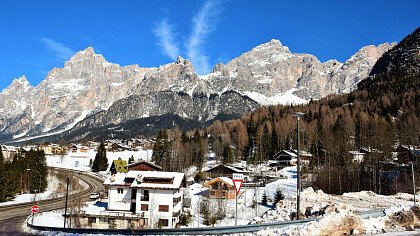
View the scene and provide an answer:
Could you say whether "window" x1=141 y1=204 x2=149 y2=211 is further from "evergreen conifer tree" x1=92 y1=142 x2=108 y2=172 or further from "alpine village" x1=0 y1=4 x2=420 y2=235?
"evergreen conifer tree" x1=92 y1=142 x2=108 y2=172

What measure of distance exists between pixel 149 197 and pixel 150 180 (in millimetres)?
3127

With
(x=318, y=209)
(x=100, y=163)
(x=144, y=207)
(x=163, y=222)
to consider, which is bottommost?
(x=163, y=222)

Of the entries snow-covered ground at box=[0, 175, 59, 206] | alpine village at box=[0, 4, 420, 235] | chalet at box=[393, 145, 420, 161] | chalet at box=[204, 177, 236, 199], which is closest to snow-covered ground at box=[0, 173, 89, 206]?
snow-covered ground at box=[0, 175, 59, 206]

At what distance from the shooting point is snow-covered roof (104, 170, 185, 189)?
6159 centimetres

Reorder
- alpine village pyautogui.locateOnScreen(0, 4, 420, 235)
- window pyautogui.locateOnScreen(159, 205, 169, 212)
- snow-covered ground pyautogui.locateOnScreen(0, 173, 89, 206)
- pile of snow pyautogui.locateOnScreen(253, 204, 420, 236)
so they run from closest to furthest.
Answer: pile of snow pyautogui.locateOnScreen(253, 204, 420, 236) < alpine village pyautogui.locateOnScreen(0, 4, 420, 235) < window pyautogui.locateOnScreen(159, 205, 169, 212) < snow-covered ground pyautogui.locateOnScreen(0, 173, 89, 206)

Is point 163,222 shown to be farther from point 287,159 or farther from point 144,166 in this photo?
point 287,159

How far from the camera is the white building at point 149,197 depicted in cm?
5956

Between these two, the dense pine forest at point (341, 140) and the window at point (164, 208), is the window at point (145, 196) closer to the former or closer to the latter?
the window at point (164, 208)

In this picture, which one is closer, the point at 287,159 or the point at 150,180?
the point at 150,180

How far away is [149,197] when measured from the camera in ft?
201

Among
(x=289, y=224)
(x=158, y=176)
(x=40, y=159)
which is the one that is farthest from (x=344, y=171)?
(x=40, y=159)

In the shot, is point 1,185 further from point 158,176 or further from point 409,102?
point 409,102

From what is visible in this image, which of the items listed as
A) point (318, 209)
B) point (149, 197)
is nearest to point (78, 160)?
point (149, 197)

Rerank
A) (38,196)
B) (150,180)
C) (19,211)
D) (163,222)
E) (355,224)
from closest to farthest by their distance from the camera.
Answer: (355,224), (19,211), (163,222), (150,180), (38,196)
